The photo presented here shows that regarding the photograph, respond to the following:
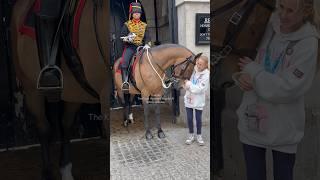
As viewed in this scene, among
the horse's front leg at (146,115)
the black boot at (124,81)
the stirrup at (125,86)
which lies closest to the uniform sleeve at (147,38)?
the black boot at (124,81)

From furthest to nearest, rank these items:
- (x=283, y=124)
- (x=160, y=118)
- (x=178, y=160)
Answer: (x=160, y=118)
(x=178, y=160)
(x=283, y=124)

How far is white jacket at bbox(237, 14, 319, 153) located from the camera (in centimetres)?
190

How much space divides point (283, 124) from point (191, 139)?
11.2ft

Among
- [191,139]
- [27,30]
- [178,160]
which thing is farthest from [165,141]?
[27,30]

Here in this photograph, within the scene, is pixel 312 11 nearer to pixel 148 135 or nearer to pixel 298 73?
pixel 298 73

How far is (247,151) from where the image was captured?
2189mm

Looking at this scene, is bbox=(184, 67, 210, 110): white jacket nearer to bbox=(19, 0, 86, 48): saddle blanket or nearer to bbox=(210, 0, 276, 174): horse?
bbox=(210, 0, 276, 174): horse

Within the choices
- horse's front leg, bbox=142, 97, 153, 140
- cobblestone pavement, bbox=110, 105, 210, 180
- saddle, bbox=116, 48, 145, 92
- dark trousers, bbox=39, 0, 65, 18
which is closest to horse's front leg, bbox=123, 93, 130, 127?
cobblestone pavement, bbox=110, 105, 210, 180

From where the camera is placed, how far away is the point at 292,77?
1938mm

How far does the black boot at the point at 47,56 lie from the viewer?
72.2 inches

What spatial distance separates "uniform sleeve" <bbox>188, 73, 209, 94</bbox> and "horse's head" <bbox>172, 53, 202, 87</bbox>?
244mm

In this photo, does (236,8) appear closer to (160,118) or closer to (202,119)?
(202,119)

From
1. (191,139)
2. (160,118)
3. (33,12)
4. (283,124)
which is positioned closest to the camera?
(33,12)

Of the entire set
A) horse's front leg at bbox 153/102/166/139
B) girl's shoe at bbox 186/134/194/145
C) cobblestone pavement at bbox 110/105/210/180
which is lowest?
cobblestone pavement at bbox 110/105/210/180
